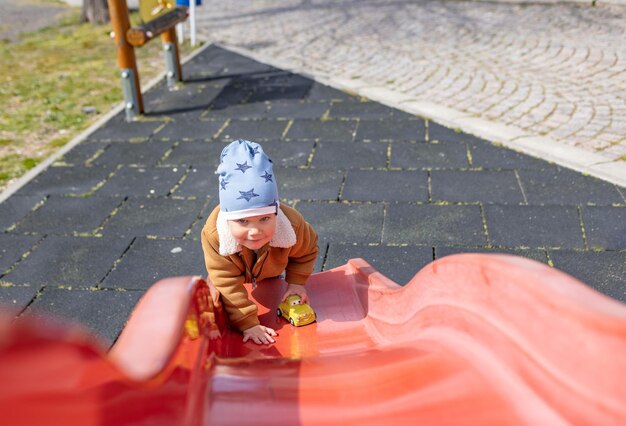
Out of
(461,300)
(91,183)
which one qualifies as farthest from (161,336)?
(91,183)

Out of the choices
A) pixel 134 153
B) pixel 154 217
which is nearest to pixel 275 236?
pixel 154 217

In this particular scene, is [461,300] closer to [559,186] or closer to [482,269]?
[482,269]

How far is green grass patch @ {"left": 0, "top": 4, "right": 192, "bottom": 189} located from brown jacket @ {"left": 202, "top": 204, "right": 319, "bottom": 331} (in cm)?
347

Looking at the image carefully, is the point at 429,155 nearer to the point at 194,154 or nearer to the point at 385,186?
the point at 385,186

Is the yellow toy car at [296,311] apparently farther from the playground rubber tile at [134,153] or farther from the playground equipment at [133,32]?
the playground equipment at [133,32]

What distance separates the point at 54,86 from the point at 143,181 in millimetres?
3611

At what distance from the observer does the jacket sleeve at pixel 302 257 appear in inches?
103

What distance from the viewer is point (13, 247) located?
4250 millimetres

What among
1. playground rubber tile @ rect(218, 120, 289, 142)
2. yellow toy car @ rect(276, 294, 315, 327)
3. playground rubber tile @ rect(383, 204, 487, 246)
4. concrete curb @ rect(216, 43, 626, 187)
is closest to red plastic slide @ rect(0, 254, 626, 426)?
yellow toy car @ rect(276, 294, 315, 327)

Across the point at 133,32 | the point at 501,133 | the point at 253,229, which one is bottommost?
the point at 501,133

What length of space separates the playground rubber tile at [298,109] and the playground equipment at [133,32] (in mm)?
1311

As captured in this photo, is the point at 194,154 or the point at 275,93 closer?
the point at 194,154

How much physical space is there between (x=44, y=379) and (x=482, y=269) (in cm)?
107

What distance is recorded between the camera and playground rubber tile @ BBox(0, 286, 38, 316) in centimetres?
362
